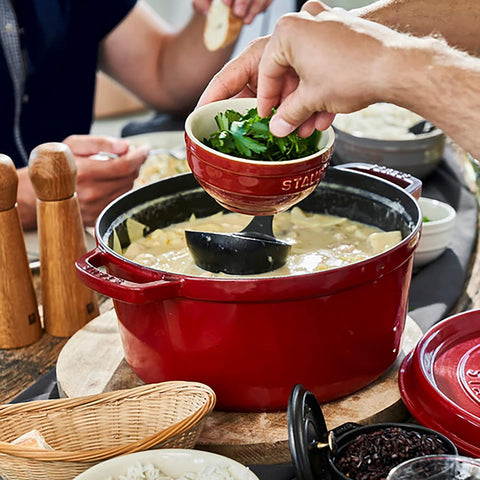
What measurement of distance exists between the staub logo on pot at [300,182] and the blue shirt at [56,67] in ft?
6.12

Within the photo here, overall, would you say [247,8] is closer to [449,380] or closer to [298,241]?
[298,241]

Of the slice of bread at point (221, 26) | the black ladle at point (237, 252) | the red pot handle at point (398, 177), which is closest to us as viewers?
the black ladle at point (237, 252)

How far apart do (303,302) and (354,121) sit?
159cm

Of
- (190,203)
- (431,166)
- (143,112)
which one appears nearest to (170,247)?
(190,203)

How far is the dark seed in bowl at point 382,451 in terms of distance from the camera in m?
1.07

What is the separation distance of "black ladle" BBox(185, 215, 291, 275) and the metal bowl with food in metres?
0.99

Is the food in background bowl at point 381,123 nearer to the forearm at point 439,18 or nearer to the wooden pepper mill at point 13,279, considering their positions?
the forearm at point 439,18

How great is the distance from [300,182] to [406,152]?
3.83 feet

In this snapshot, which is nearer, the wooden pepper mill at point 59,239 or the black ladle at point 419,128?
the wooden pepper mill at point 59,239

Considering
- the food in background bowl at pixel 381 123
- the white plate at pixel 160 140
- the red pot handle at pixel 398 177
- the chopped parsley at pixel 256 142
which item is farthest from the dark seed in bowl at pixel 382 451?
the white plate at pixel 160 140

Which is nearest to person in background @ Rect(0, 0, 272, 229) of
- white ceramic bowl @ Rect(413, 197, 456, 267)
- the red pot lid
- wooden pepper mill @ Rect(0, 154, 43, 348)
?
wooden pepper mill @ Rect(0, 154, 43, 348)

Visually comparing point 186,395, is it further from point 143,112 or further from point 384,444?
point 143,112

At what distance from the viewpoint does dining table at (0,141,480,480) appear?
1507mm

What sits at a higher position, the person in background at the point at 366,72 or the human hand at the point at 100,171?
the person in background at the point at 366,72
